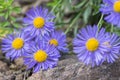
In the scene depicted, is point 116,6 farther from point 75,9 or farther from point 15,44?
point 75,9

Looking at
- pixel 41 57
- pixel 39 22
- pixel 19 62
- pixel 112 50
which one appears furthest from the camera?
pixel 19 62

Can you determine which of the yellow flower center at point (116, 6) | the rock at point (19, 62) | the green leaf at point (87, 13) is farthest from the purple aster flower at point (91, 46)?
the green leaf at point (87, 13)

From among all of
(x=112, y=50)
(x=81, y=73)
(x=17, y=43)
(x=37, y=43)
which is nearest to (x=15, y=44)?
(x=17, y=43)

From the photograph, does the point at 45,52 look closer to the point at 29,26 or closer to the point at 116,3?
the point at 29,26

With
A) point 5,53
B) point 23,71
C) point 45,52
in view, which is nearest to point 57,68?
point 45,52

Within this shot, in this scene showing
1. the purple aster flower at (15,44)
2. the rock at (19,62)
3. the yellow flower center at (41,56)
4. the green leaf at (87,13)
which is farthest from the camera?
the green leaf at (87,13)

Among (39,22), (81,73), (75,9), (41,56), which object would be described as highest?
(75,9)

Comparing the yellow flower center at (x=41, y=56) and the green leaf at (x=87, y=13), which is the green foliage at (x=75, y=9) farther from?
the yellow flower center at (x=41, y=56)
